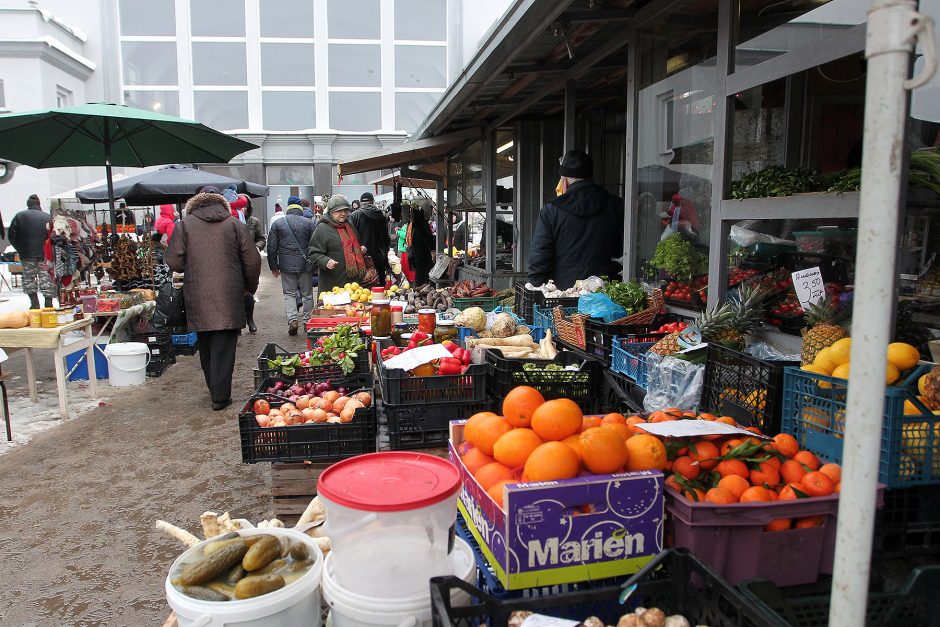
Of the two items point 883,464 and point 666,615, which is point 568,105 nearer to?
point 883,464

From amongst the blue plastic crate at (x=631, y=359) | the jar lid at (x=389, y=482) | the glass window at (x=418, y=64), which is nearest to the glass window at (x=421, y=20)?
the glass window at (x=418, y=64)

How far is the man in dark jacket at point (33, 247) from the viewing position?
1199 cm

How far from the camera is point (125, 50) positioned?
27688mm

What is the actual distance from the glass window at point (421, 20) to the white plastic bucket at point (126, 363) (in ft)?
84.0

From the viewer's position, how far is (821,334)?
277 centimetres

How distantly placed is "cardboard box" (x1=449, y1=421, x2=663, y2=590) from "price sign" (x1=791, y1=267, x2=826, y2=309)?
5.85 feet

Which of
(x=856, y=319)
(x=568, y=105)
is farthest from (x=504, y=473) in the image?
(x=568, y=105)

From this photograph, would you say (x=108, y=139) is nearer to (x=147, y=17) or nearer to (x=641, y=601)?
(x=641, y=601)

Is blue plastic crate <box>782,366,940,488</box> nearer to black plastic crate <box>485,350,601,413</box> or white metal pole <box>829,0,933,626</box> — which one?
white metal pole <box>829,0,933,626</box>

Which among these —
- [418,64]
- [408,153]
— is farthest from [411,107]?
[408,153]

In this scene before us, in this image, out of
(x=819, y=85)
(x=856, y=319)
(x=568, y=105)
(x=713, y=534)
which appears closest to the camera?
(x=856, y=319)

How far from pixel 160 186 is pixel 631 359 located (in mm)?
10008

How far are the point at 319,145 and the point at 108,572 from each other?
27.5 metres

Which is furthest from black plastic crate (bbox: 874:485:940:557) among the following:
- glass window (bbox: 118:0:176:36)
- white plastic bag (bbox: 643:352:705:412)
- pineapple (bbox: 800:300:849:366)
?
glass window (bbox: 118:0:176:36)
